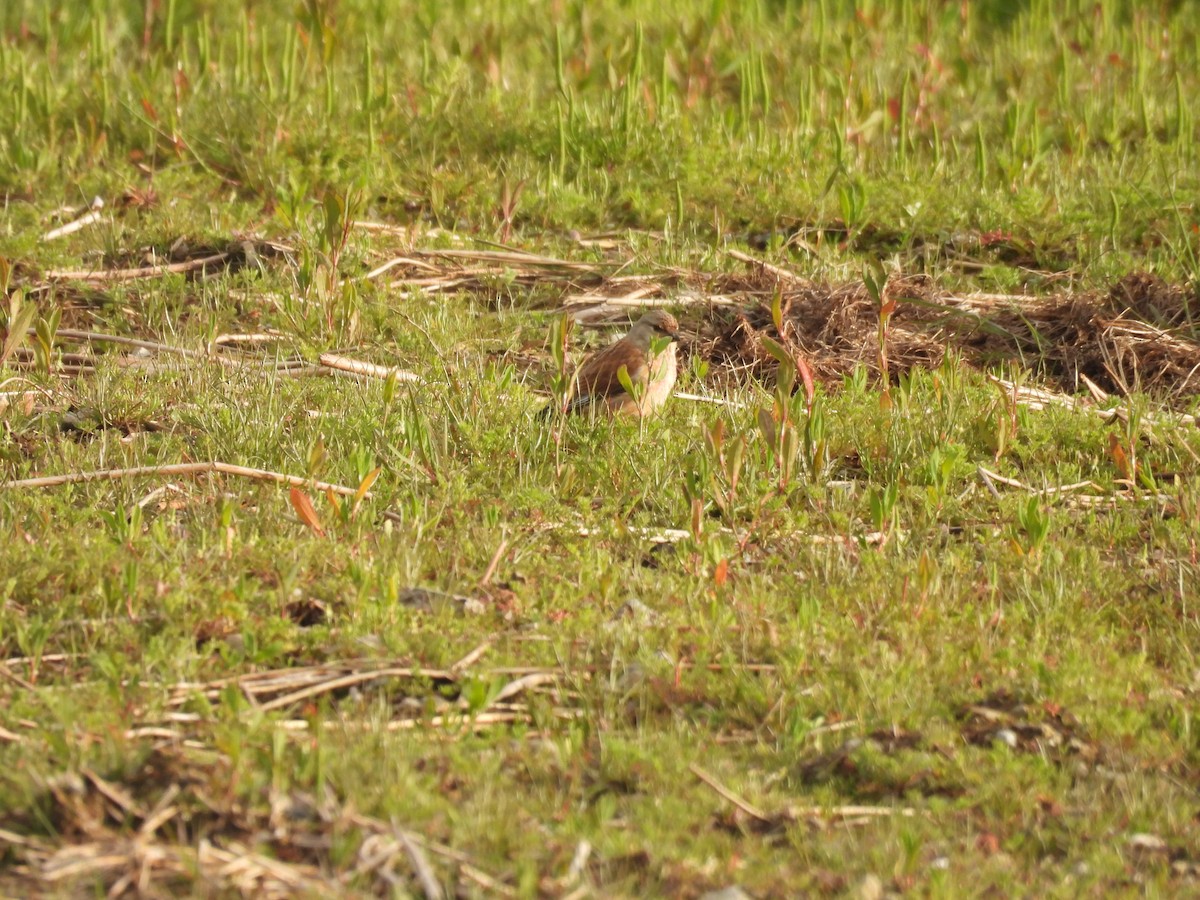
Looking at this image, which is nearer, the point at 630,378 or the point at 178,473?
the point at 178,473

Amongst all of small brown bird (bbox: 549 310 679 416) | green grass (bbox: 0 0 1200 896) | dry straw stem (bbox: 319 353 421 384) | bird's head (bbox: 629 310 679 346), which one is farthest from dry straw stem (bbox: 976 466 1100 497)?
dry straw stem (bbox: 319 353 421 384)

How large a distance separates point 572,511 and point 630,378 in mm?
676

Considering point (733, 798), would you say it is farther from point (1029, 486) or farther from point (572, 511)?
point (1029, 486)

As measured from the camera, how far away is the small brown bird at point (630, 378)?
16.3ft

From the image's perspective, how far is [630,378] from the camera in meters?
4.92

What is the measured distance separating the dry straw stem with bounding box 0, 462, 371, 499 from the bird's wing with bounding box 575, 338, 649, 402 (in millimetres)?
1057

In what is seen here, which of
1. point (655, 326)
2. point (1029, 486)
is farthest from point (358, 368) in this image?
point (1029, 486)

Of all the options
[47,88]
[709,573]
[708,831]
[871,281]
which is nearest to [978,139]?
[871,281]

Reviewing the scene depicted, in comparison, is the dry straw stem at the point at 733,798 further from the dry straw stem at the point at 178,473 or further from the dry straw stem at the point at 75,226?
the dry straw stem at the point at 75,226

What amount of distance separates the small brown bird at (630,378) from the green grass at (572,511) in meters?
0.17

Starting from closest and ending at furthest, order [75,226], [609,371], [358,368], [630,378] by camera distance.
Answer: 1. [630,378]
2. [609,371]
3. [358,368]
4. [75,226]

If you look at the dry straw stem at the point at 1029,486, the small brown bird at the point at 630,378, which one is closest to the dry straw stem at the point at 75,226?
the small brown bird at the point at 630,378

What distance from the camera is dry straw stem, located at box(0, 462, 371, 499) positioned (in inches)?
169

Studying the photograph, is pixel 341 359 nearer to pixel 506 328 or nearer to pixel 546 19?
pixel 506 328
